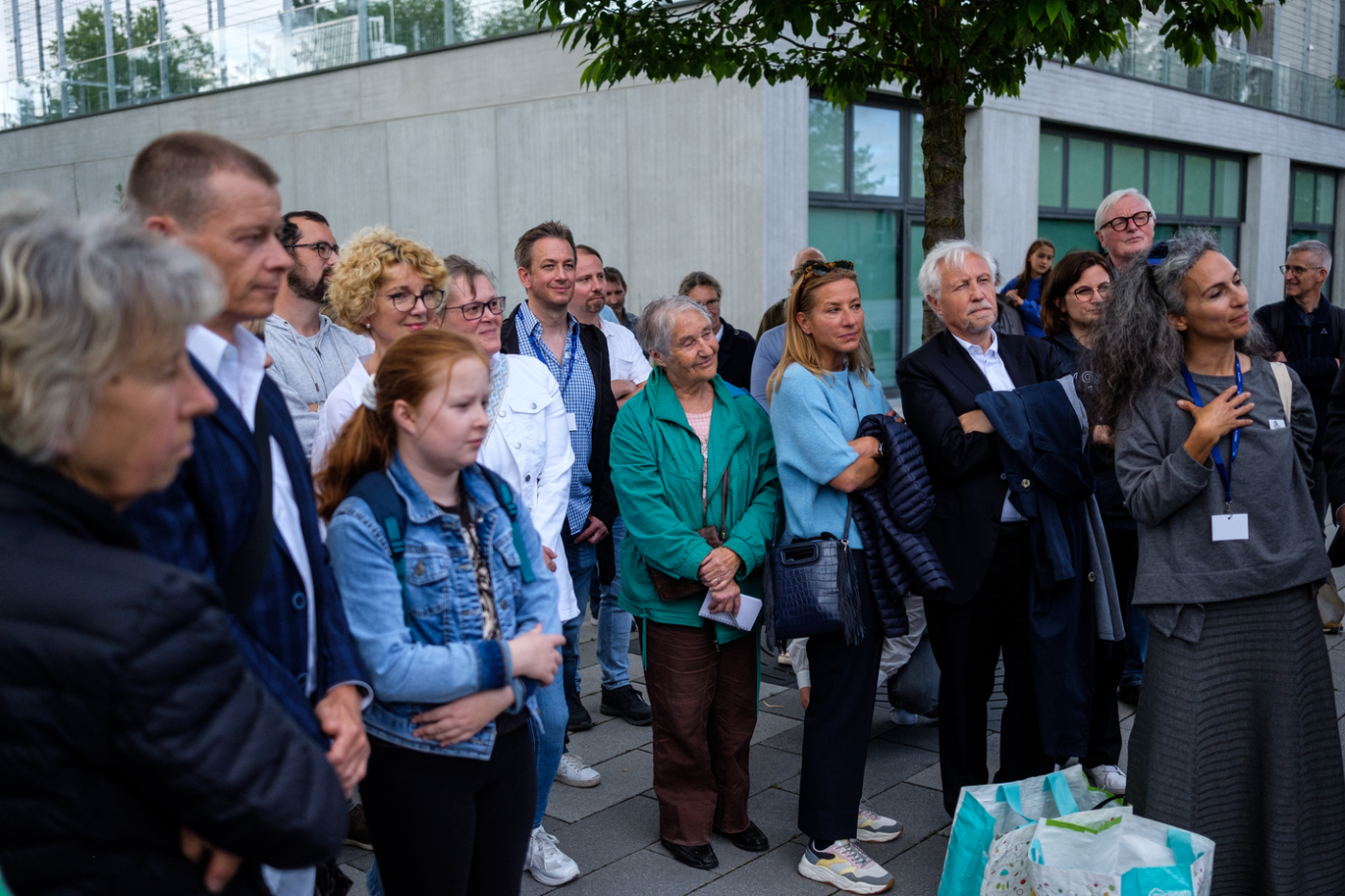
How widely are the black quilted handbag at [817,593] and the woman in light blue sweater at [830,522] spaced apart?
6 cm

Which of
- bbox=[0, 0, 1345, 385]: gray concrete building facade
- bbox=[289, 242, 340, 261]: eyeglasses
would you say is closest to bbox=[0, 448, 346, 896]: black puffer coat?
bbox=[289, 242, 340, 261]: eyeglasses

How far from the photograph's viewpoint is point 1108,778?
4.34 m

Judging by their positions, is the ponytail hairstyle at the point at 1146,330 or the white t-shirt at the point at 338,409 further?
the ponytail hairstyle at the point at 1146,330

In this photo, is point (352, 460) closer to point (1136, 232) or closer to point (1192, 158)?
point (1136, 232)

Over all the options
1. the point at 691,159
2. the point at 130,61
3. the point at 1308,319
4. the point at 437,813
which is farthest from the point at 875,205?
the point at 130,61

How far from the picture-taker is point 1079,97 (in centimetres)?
1454

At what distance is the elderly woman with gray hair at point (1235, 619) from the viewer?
120 inches

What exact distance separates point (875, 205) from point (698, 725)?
958 centimetres

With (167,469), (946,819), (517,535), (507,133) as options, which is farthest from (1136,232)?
(507,133)

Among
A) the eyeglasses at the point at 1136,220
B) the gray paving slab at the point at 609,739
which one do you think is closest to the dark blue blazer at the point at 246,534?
the gray paving slab at the point at 609,739

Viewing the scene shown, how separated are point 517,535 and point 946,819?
2.37m

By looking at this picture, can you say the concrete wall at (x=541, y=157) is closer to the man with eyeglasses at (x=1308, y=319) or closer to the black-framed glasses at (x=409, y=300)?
the man with eyeglasses at (x=1308, y=319)

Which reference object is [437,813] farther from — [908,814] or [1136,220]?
[1136,220]

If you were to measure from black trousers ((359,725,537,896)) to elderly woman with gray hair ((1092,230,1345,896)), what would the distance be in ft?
6.16
